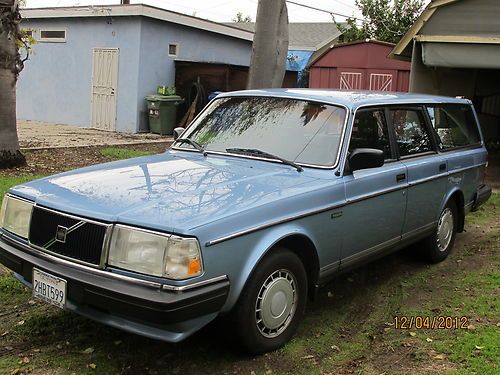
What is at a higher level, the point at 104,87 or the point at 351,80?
the point at 351,80

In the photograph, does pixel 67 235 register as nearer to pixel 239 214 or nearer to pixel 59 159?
pixel 239 214

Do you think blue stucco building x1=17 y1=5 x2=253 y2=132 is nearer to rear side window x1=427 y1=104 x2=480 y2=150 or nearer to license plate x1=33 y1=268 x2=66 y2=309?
rear side window x1=427 y1=104 x2=480 y2=150

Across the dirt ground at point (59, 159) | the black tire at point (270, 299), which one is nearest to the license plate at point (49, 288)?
the black tire at point (270, 299)

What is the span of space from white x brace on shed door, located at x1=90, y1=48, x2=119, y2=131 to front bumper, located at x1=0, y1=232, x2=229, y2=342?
13947 millimetres

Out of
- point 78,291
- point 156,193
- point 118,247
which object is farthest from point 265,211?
point 78,291

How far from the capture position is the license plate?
3309mm

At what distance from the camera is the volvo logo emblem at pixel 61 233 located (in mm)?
3351

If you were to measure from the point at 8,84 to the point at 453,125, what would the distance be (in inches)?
253

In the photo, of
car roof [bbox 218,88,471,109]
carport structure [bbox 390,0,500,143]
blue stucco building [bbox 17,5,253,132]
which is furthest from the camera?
blue stucco building [bbox 17,5,253,132]

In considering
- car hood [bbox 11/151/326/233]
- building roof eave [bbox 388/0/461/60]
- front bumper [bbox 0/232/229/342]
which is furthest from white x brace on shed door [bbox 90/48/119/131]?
front bumper [bbox 0/232/229/342]

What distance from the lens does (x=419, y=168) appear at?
16.9 ft

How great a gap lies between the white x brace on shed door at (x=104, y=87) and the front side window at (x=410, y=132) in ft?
41.1

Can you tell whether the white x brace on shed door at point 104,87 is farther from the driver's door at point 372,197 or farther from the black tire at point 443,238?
the driver's door at point 372,197

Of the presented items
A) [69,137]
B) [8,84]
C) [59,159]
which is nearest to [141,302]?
[8,84]
